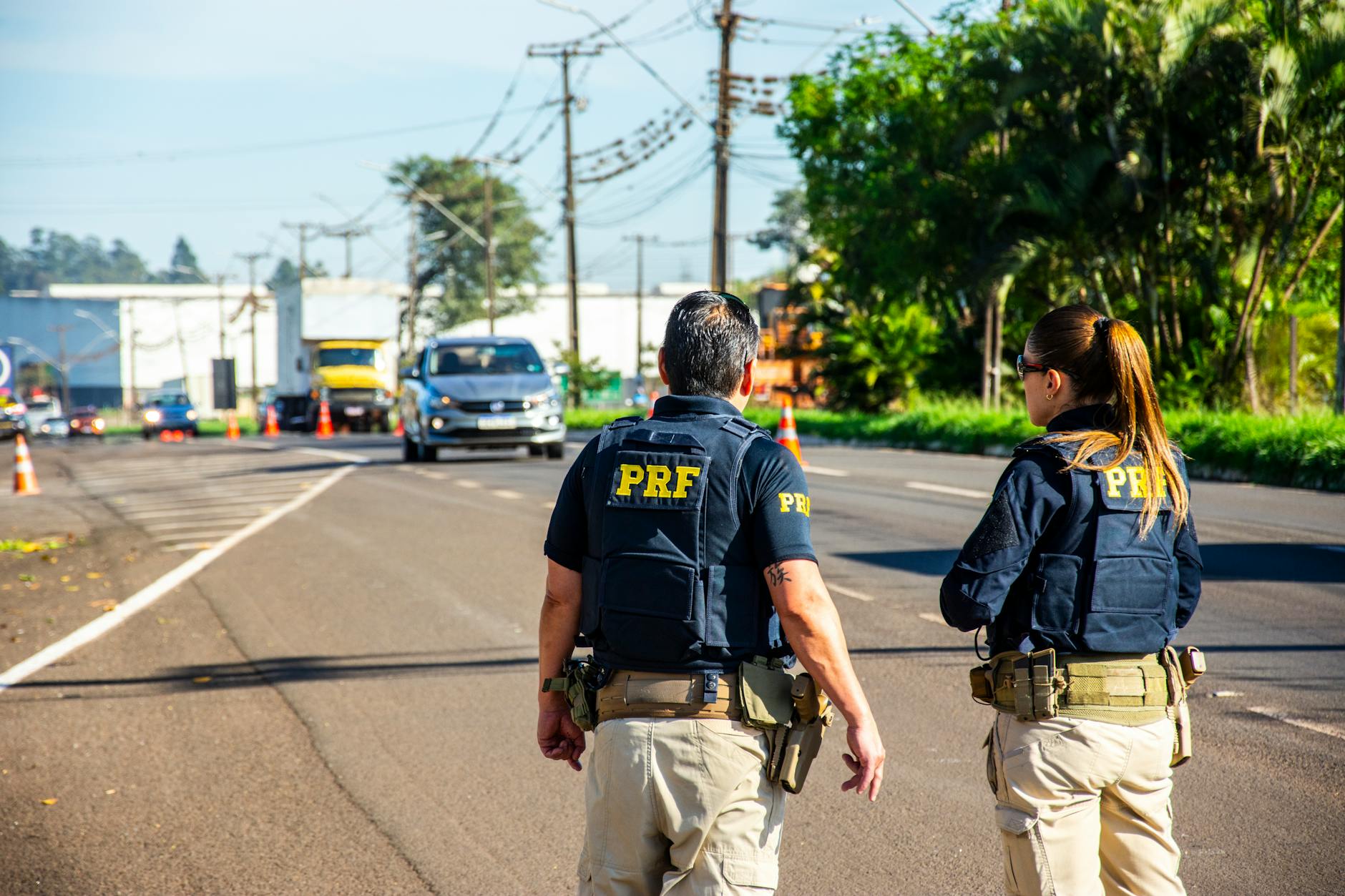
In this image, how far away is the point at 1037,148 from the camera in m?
23.9

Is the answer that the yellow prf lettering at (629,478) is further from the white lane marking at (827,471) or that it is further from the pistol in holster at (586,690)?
the white lane marking at (827,471)

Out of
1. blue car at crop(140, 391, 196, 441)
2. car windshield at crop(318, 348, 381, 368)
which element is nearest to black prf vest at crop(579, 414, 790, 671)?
car windshield at crop(318, 348, 381, 368)

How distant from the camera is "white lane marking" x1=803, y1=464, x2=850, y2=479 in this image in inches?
695

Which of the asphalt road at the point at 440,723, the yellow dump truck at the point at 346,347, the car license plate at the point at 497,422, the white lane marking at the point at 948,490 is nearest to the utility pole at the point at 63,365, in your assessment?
the yellow dump truck at the point at 346,347

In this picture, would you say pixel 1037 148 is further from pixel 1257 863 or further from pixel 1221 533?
pixel 1257 863

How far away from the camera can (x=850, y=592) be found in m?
8.95

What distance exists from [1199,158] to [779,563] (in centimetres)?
2231

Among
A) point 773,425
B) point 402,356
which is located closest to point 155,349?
point 402,356

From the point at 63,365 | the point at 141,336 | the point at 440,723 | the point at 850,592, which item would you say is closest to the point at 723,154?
the point at 850,592

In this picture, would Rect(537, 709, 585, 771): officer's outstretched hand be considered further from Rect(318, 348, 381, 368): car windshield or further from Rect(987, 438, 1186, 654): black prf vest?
Rect(318, 348, 381, 368): car windshield

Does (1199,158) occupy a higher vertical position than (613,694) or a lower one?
higher

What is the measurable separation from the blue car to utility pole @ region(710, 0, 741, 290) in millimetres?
26377

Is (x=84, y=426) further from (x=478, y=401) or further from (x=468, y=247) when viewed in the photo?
(x=478, y=401)

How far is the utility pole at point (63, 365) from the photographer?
9613cm
